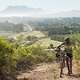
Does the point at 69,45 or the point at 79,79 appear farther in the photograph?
the point at 69,45

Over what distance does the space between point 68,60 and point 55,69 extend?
2.79ft

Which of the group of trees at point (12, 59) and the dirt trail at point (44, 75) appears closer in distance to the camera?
the dirt trail at point (44, 75)

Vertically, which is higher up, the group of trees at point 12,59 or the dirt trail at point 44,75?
the group of trees at point 12,59

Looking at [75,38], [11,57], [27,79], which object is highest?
[75,38]

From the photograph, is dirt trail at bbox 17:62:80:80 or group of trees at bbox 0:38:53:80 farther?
group of trees at bbox 0:38:53:80

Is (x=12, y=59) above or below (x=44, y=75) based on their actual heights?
above

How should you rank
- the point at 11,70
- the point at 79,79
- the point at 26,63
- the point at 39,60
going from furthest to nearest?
the point at 39,60, the point at 26,63, the point at 11,70, the point at 79,79

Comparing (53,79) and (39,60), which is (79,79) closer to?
(53,79)

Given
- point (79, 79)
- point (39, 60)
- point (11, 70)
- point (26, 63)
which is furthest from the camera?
point (39, 60)

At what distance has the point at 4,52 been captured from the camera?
9.57 metres

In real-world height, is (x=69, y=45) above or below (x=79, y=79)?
above

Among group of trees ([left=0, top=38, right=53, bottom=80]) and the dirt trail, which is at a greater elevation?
group of trees ([left=0, top=38, right=53, bottom=80])

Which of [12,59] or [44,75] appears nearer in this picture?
[44,75]

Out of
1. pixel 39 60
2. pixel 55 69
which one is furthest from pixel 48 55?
pixel 55 69
